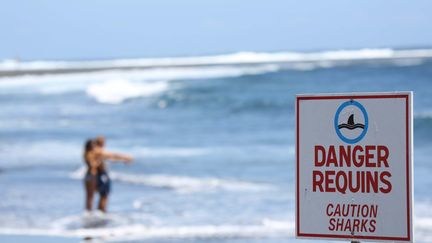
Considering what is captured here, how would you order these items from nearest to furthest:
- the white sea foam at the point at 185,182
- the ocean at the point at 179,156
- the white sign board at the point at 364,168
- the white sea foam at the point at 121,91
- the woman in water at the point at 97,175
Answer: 1. the white sign board at the point at 364,168
2. the ocean at the point at 179,156
3. the woman in water at the point at 97,175
4. the white sea foam at the point at 185,182
5. the white sea foam at the point at 121,91

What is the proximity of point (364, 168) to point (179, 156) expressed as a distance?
63.2ft

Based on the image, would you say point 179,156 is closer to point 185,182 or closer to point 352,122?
point 185,182

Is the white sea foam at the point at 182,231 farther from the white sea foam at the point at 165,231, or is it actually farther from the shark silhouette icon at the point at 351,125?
the shark silhouette icon at the point at 351,125

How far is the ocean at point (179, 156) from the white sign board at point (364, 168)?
7308 millimetres

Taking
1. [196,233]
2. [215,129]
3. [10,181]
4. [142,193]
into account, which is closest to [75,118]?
[215,129]

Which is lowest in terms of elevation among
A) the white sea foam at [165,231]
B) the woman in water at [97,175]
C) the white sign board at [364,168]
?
the white sea foam at [165,231]

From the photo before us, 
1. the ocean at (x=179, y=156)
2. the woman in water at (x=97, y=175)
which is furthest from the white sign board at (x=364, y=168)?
the woman in water at (x=97, y=175)

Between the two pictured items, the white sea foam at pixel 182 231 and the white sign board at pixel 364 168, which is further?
the white sea foam at pixel 182 231

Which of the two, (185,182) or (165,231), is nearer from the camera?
(165,231)

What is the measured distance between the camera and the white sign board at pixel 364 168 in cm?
325

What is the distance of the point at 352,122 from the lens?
3.29 metres

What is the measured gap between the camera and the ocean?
1260 centimetres

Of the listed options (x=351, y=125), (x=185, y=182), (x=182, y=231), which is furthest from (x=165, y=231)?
(x=351, y=125)

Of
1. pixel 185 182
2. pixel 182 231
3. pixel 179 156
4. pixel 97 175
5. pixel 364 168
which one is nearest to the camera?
pixel 364 168
